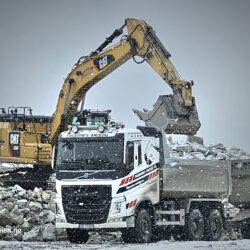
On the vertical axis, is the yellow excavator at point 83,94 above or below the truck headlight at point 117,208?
above

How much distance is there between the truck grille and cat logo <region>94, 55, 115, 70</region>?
10.5 metres

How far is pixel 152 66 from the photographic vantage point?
27.0 m

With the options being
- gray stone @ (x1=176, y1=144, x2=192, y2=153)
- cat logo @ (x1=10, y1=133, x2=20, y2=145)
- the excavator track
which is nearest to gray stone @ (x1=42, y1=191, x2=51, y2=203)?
the excavator track

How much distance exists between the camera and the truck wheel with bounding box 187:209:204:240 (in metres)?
20.8

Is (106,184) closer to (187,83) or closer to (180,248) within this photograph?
(180,248)

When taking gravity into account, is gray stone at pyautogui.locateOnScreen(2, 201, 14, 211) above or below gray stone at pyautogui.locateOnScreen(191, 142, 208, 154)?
below

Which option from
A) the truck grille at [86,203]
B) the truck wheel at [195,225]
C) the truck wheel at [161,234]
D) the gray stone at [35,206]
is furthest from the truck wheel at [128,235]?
the gray stone at [35,206]

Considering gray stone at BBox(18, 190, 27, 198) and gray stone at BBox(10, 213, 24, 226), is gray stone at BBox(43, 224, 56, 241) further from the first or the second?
gray stone at BBox(18, 190, 27, 198)

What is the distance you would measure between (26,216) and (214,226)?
5927 millimetres

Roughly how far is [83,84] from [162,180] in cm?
973

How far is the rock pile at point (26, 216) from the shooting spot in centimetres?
2014

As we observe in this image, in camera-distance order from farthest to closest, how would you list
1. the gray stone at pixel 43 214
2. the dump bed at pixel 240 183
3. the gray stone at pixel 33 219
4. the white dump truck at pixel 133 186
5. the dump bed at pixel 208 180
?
1. the gray stone at pixel 43 214
2. the dump bed at pixel 240 183
3. the gray stone at pixel 33 219
4. the dump bed at pixel 208 180
5. the white dump truck at pixel 133 186

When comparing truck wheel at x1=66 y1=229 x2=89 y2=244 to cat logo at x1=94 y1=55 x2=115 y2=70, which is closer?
truck wheel at x1=66 y1=229 x2=89 y2=244

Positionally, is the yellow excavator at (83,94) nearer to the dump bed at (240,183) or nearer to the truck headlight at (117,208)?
the dump bed at (240,183)
